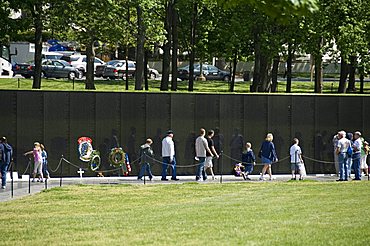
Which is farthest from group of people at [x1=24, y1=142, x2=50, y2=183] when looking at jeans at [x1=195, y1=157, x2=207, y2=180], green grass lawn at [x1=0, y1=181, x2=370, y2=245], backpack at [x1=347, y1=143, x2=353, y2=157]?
backpack at [x1=347, y1=143, x2=353, y2=157]

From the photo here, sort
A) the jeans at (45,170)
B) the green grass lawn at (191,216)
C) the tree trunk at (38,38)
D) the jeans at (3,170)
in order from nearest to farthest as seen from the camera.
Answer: the green grass lawn at (191,216) < the jeans at (3,170) < the jeans at (45,170) < the tree trunk at (38,38)

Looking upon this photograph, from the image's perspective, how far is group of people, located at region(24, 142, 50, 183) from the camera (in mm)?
29719

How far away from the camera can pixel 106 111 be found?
33094 mm

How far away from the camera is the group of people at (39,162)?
29719 mm

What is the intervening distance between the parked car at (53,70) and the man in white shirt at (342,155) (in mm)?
33103

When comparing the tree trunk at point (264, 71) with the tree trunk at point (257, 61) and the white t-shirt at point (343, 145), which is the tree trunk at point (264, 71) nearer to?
the tree trunk at point (257, 61)

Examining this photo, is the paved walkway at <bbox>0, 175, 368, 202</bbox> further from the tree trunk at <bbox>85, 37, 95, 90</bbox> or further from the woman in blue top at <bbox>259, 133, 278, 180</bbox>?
the tree trunk at <bbox>85, 37, 95, 90</bbox>

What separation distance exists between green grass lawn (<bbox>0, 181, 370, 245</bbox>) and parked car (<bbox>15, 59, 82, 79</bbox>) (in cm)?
3372

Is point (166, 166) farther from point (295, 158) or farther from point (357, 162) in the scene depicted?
point (357, 162)

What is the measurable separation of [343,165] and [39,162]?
10.8 m

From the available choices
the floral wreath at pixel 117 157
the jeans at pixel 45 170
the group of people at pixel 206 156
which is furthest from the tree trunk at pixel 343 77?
the jeans at pixel 45 170

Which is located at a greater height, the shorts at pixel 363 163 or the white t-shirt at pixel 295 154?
the white t-shirt at pixel 295 154

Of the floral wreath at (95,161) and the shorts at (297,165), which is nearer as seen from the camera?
the shorts at (297,165)

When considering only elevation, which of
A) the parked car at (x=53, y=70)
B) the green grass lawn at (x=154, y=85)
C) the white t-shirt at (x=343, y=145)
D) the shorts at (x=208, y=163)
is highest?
the parked car at (x=53, y=70)
